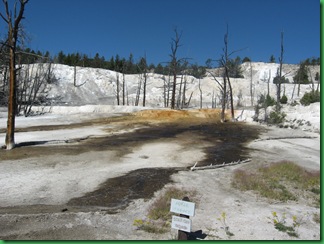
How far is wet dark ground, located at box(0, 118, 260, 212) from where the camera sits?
8789 mm

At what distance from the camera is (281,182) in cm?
1066

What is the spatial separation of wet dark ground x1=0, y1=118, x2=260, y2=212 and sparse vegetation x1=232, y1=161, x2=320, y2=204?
7.11 feet

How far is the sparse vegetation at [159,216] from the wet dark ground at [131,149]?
63 centimetres

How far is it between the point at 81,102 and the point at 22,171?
183 feet

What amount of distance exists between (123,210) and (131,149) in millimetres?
7718

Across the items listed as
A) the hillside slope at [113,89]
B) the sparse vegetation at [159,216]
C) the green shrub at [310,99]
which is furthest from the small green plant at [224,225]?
the hillside slope at [113,89]

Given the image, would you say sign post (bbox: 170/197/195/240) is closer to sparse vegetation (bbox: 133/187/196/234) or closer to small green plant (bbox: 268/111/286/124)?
sparse vegetation (bbox: 133/187/196/234)

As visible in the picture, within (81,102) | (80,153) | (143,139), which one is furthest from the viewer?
(81,102)

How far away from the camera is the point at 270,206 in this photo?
8.51m

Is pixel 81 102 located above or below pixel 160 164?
above

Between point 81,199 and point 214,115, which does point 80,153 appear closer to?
point 81,199

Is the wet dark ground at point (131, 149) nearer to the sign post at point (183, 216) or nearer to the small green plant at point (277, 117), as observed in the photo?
the sign post at point (183, 216)

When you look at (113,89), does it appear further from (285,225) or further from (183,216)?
(183,216)

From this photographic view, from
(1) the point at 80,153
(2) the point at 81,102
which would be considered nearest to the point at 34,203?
(1) the point at 80,153
